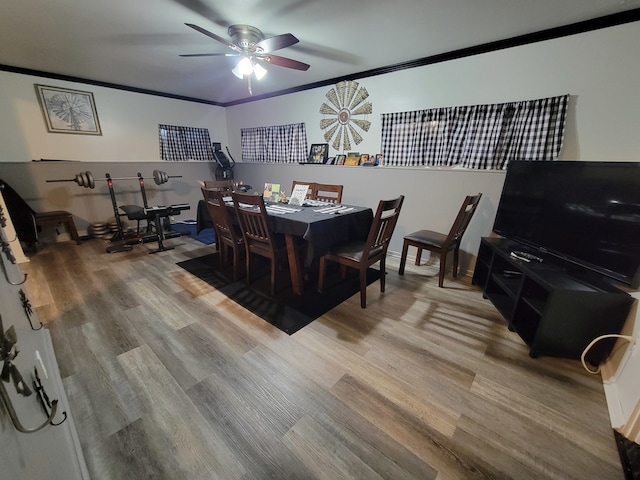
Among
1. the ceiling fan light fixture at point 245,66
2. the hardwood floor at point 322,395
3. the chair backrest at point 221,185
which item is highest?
the ceiling fan light fixture at point 245,66

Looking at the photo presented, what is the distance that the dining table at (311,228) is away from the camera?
2.07 meters

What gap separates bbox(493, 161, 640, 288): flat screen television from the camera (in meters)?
1.39

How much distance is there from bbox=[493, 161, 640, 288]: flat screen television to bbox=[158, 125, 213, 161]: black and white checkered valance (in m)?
5.31

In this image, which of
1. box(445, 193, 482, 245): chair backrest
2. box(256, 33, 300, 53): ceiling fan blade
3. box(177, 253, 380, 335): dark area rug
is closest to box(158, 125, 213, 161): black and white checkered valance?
box(177, 253, 380, 335): dark area rug

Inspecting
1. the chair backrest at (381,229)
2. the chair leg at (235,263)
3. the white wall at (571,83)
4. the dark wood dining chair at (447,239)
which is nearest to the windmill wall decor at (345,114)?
the white wall at (571,83)

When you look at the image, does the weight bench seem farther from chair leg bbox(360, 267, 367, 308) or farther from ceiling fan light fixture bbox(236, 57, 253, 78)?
chair leg bbox(360, 267, 367, 308)

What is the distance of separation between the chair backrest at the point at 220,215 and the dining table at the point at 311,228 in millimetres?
147

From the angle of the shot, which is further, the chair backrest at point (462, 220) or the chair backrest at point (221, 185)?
the chair backrest at point (221, 185)

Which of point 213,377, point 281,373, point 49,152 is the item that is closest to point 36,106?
point 49,152

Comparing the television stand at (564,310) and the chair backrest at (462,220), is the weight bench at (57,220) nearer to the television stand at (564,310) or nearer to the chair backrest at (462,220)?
the chair backrest at (462,220)

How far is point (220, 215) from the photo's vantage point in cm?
256

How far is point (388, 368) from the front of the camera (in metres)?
1.54

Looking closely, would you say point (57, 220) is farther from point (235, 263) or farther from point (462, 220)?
point (462, 220)

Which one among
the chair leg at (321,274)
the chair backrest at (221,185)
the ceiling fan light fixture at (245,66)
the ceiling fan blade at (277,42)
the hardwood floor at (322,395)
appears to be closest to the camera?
the hardwood floor at (322,395)
